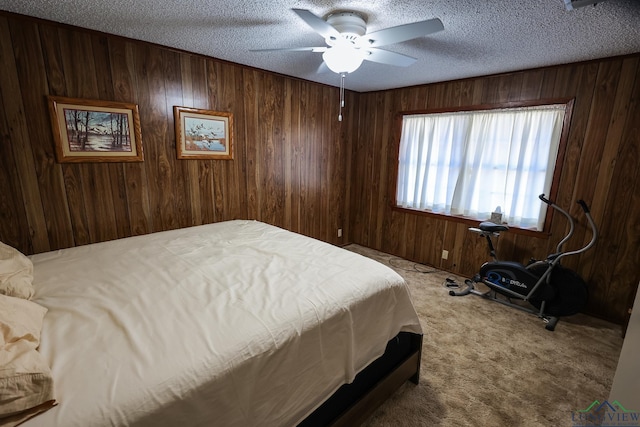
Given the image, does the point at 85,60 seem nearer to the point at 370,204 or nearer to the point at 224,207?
the point at 224,207

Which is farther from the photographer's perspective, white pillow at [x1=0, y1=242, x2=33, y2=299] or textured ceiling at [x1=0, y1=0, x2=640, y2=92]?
textured ceiling at [x1=0, y1=0, x2=640, y2=92]

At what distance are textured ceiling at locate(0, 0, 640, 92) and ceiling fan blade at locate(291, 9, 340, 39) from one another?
0.17m

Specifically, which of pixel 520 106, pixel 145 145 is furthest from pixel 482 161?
pixel 145 145

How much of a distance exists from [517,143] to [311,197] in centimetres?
241

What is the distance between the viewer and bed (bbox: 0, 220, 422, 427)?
0.90 m

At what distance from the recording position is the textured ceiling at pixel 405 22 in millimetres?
1676

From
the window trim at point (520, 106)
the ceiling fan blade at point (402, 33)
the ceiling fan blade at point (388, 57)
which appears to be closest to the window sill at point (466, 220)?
the window trim at point (520, 106)

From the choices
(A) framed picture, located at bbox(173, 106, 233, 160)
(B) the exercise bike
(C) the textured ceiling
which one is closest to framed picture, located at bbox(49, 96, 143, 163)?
(A) framed picture, located at bbox(173, 106, 233, 160)

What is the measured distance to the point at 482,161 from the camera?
3.17 m

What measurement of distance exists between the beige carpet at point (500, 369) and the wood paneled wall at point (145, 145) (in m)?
2.21

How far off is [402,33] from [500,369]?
229 cm

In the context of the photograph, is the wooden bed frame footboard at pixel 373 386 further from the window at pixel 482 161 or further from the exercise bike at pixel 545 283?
the window at pixel 482 161

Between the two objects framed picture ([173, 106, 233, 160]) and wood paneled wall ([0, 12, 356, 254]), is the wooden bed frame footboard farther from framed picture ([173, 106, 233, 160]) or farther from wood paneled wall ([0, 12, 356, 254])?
framed picture ([173, 106, 233, 160])

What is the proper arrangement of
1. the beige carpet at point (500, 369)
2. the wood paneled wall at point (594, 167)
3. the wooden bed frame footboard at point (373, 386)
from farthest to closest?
the wood paneled wall at point (594, 167) < the beige carpet at point (500, 369) < the wooden bed frame footboard at point (373, 386)
